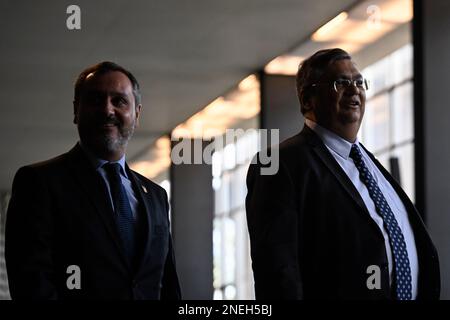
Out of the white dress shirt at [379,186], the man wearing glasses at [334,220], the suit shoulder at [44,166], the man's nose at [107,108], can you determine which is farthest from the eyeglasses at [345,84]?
the suit shoulder at [44,166]

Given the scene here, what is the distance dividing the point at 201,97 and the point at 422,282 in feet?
38.9

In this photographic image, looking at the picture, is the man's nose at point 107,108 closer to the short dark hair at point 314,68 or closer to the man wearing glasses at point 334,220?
the man wearing glasses at point 334,220

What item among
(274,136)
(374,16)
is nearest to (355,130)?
(374,16)

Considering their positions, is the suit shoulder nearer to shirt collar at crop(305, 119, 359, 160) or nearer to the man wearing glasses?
the man wearing glasses

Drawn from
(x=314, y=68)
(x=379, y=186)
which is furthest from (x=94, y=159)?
(x=379, y=186)

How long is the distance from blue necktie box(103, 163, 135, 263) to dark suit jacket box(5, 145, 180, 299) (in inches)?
1.2

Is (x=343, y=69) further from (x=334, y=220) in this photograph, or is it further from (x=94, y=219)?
(x=94, y=219)

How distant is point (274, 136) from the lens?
529 inches

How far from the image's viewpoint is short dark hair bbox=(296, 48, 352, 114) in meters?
3.57

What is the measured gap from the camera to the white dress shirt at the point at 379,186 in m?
3.34

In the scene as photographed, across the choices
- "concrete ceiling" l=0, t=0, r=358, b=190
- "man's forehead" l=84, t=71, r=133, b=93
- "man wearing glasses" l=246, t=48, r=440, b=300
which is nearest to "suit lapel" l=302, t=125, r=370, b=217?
"man wearing glasses" l=246, t=48, r=440, b=300

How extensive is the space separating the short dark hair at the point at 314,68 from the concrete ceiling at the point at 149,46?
251 inches

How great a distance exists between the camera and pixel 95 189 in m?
3.22
